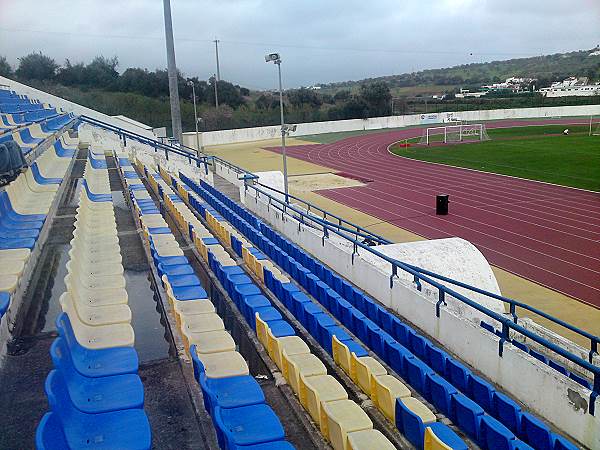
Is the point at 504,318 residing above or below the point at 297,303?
above

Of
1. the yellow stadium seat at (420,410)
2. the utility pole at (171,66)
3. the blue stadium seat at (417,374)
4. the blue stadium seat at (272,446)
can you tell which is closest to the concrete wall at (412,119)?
the utility pole at (171,66)

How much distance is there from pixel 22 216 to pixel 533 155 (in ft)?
92.6

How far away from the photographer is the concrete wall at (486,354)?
5.89m

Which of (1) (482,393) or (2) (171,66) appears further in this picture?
(2) (171,66)

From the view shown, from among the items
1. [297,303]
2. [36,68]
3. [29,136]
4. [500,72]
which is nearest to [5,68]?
[36,68]

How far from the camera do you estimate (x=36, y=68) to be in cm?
5741

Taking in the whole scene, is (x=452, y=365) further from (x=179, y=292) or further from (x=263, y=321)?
(x=179, y=292)

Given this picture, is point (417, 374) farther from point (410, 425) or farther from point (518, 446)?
point (518, 446)

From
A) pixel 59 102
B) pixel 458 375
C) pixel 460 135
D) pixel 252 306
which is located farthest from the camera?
pixel 460 135

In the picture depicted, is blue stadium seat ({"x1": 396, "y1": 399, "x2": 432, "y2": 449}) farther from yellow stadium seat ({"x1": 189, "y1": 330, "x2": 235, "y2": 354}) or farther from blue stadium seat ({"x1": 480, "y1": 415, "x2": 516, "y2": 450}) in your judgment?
yellow stadium seat ({"x1": 189, "y1": 330, "x2": 235, "y2": 354})

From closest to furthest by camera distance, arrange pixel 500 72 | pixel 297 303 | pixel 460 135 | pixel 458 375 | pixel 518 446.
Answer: pixel 518 446 < pixel 458 375 < pixel 297 303 < pixel 460 135 < pixel 500 72

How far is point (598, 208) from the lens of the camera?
17.9 metres

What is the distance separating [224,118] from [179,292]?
46.6 meters

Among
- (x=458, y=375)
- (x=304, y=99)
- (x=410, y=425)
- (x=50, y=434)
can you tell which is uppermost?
(x=304, y=99)
